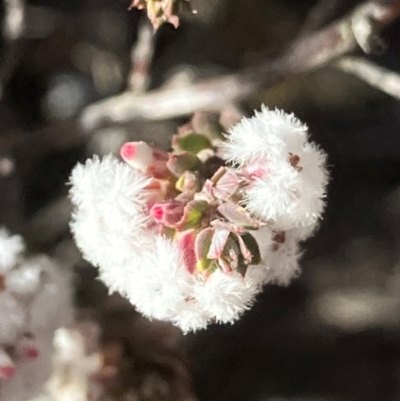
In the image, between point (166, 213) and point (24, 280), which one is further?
point (24, 280)

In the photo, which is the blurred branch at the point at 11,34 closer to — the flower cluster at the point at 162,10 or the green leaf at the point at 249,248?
the flower cluster at the point at 162,10

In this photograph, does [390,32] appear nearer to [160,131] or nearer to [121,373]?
[160,131]

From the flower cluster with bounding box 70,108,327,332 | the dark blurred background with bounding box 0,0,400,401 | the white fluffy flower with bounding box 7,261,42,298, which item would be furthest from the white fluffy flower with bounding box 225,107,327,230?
the dark blurred background with bounding box 0,0,400,401

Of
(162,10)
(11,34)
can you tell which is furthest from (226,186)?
(11,34)

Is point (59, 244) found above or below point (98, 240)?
above

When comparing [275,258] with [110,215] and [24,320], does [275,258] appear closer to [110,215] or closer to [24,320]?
[110,215]

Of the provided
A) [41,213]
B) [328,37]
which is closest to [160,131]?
[41,213]

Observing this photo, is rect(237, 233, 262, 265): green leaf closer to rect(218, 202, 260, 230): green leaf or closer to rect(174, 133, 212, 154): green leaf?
rect(218, 202, 260, 230): green leaf
